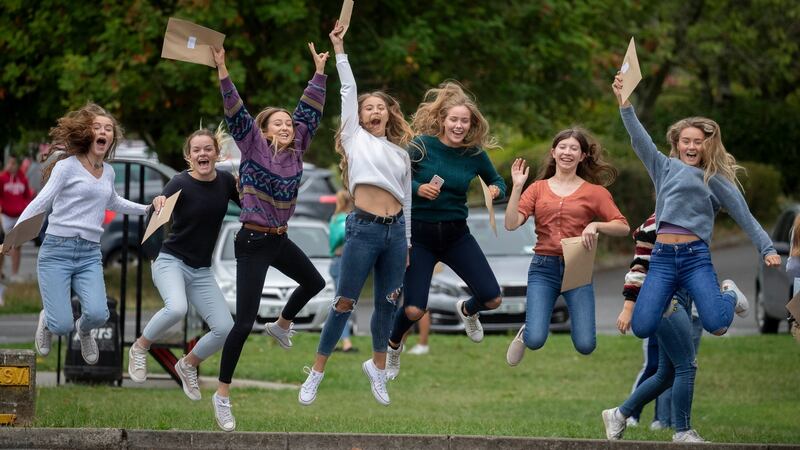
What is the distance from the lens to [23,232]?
1123 cm

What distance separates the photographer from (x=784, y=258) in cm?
1966

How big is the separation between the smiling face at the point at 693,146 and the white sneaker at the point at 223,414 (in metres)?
3.75

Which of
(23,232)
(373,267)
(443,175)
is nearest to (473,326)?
(373,267)

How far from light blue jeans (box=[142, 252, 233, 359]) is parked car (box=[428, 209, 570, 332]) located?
9.50 m

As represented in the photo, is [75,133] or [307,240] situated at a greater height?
[75,133]

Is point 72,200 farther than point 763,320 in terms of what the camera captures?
No

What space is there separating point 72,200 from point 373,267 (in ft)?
7.52

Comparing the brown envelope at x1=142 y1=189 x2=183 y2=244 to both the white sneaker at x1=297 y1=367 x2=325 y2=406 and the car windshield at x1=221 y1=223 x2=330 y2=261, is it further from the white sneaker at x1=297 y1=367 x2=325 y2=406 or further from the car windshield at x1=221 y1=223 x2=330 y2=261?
the car windshield at x1=221 y1=223 x2=330 y2=261

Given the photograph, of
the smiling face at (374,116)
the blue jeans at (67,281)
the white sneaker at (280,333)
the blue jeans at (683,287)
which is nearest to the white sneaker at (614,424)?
the blue jeans at (683,287)

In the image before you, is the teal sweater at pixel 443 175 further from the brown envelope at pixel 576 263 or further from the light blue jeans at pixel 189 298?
the light blue jeans at pixel 189 298

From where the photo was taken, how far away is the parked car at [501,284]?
20.5 meters

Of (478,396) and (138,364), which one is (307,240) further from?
(138,364)

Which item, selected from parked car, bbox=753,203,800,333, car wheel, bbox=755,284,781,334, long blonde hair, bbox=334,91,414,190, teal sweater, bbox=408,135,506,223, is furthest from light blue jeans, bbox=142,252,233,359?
car wheel, bbox=755,284,781,334

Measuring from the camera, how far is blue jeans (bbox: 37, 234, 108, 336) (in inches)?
435
